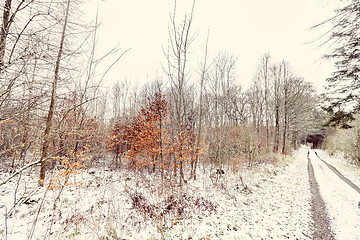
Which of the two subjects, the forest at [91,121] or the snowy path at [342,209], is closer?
the forest at [91,121]

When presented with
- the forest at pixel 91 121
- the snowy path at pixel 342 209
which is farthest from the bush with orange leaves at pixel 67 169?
the snowy path at pixel 342 209

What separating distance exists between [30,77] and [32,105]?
0.52 meters

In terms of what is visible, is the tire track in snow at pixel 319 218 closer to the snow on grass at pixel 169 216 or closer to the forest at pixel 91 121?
the snow on grass at pixel 169 216

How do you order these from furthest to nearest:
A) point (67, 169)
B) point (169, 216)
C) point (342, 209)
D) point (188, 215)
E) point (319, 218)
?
point (342, 209) < point (319, 218) < point (67, 169) < point (188, 215) < point (169, 216)

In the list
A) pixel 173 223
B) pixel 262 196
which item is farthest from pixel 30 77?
pixel 262 196

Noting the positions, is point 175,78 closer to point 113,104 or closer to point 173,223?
point 173,223

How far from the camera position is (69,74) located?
9.89ft

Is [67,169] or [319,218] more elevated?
Answer: [67,169]

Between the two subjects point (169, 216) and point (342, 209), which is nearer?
point (169, 216)

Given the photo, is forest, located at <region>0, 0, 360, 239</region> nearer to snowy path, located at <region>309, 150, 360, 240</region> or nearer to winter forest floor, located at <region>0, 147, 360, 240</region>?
winter forest floor, located at <region>0, 147, 360, 240</region>

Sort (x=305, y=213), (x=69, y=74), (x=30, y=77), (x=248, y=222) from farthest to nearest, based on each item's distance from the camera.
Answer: (x=305, y=213) → (x=248, y=222) → (x=69, y=74) → (x=30, y=77)

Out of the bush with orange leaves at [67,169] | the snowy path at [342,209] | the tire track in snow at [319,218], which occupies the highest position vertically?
the bush with orange leaves at [67,169]

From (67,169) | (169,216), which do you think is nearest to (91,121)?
(67,169)

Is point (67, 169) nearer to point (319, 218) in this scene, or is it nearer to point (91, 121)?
point (91, 121)
